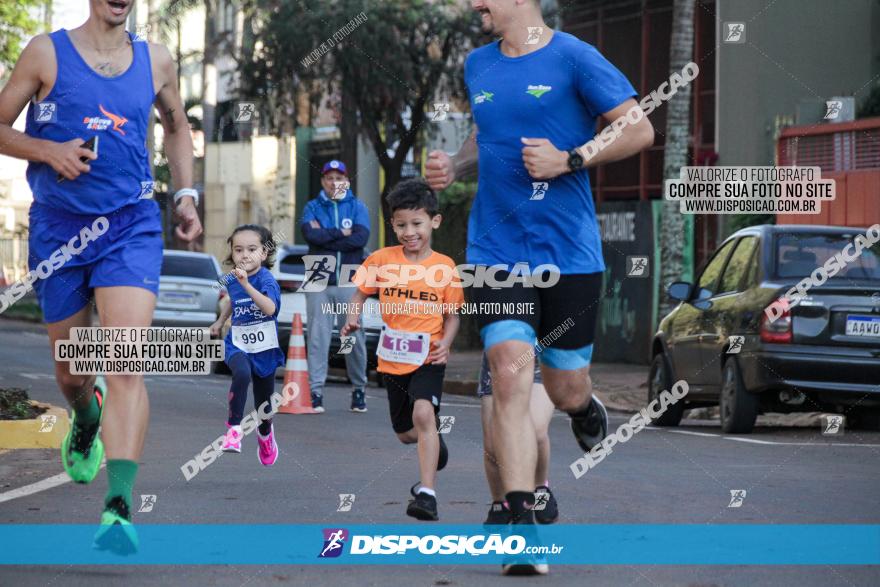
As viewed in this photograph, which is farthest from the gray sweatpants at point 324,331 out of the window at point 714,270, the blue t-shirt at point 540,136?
the blue t-shirt at point 540,136

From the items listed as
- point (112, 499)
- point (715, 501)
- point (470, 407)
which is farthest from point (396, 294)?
point (470, 407)

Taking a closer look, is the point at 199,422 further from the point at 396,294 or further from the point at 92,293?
the point at 92,293

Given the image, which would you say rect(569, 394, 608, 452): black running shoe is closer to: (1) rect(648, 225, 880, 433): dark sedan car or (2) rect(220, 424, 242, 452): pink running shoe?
(2) rect(220, 424, 242, 452): pink running shoe

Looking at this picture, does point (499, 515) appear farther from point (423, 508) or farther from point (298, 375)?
Result: point (298, 375)

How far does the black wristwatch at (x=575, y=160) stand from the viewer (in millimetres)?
6516

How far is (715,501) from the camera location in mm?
8625

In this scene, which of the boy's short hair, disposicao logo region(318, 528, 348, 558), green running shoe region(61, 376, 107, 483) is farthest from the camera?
→ the boy's short hair

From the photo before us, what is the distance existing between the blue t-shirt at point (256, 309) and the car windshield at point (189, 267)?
572 inches

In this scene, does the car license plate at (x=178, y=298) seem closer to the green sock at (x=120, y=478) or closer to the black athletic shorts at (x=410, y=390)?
the black athletic shorts at (x=410, y=390)

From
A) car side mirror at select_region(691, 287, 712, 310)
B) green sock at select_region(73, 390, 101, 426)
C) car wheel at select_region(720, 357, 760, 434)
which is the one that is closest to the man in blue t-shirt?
green sock at select_region(73, 390, 101, 426)

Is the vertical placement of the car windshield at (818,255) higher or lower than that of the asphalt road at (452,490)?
Answer: higher

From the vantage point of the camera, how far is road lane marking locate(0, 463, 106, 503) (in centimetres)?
868

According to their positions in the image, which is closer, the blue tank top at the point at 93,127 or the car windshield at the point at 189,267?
the blue tank top at the point at 93,127

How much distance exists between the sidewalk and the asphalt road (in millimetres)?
3676
